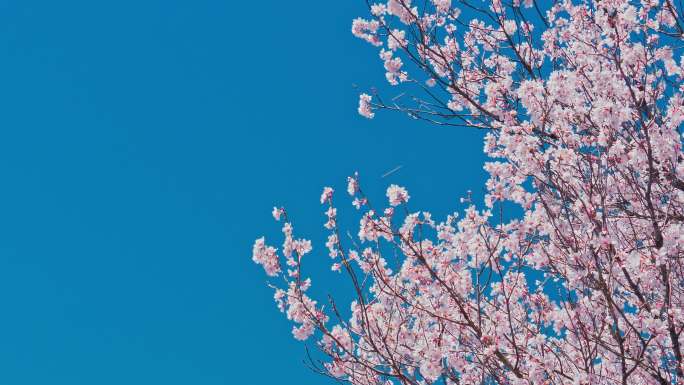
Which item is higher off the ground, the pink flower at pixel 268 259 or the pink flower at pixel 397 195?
the pink flower at pixel 397 195

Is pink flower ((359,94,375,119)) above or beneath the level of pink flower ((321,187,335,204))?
above

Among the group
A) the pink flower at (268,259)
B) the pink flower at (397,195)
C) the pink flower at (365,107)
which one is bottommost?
the pink flower at (268,259)

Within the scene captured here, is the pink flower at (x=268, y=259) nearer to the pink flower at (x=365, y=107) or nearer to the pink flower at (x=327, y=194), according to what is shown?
the pink flower at (x=327, y=194)

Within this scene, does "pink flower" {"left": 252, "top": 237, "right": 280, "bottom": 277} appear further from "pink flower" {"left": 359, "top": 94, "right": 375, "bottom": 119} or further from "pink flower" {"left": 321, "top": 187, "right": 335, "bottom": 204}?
"pink flower" {"left": 359, "top": 94, "right": 375, "bottom": 119}

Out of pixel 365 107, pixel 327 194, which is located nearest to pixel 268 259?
pixel 327 194

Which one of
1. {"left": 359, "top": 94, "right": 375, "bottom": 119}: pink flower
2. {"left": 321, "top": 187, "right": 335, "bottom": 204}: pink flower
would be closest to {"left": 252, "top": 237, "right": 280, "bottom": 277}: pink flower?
{"left": 321, "top": 187, "right": 335, "bottom": 204}: pink flower

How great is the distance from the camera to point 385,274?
6156 millimetres

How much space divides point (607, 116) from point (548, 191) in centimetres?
121

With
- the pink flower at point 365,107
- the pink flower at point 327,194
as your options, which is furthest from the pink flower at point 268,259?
the pink flower at point 365,107

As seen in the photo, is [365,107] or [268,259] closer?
[268,259]

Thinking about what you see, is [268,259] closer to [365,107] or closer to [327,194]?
[327,194]

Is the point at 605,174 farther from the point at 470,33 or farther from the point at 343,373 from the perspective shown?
the point at 470,33

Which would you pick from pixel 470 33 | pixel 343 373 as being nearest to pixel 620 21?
pixel 470 33

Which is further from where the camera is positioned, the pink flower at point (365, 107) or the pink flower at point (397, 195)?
the pink flower at point (365, 107)
